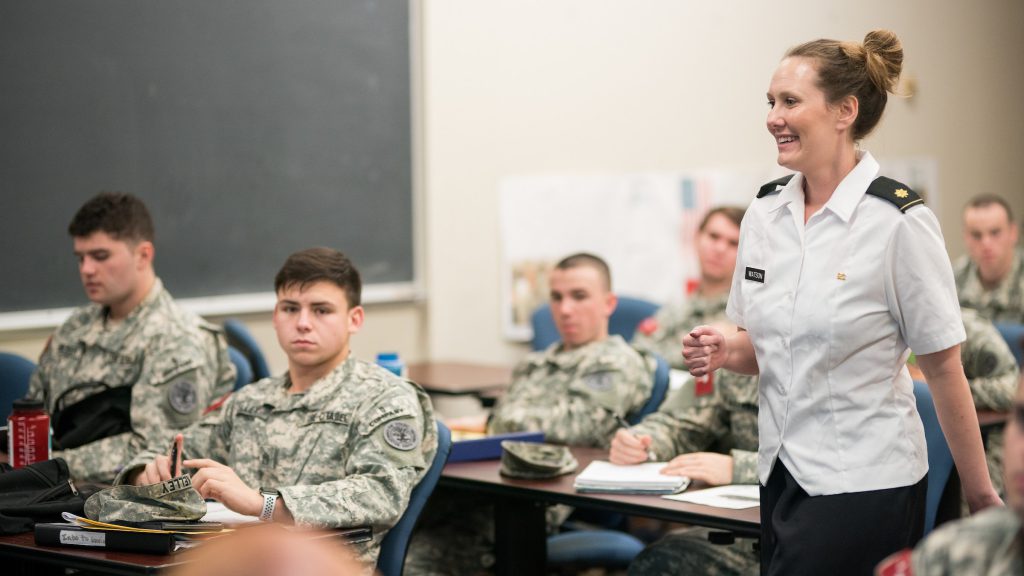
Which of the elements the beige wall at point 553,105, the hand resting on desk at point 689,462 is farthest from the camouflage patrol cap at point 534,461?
the beige wall at point 553,105

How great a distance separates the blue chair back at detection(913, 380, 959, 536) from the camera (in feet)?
9.50

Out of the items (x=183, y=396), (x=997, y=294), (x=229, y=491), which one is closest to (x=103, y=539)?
(x=229, y=491)

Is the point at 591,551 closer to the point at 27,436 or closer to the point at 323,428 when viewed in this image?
the point at 323,428

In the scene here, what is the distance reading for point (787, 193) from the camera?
2309 mm

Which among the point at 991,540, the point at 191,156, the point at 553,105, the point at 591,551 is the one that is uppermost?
the point at 553,105

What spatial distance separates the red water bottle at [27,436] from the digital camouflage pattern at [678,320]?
259 cm

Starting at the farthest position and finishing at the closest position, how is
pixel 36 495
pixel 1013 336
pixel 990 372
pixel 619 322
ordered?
1. pixel 619 322
2. pixel 1013 336
3. pixel 990 372
4. pixel 36 495

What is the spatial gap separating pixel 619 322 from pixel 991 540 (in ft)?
13.5

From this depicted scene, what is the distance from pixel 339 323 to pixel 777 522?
3.98ft

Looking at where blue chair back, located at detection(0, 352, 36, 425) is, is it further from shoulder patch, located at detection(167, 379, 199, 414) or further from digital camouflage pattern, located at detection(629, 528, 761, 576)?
digital camouflage pattern, located at detection(629, 528, 761, 576)

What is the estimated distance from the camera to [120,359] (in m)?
3.54

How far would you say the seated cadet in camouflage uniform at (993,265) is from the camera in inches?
221

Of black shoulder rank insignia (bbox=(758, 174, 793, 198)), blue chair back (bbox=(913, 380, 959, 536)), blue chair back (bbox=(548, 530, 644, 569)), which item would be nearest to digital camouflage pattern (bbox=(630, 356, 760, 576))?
blue chair back (bbox=(548, 530, 644, 569))

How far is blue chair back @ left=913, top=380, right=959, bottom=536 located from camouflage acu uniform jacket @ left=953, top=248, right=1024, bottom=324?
9.15 feet
